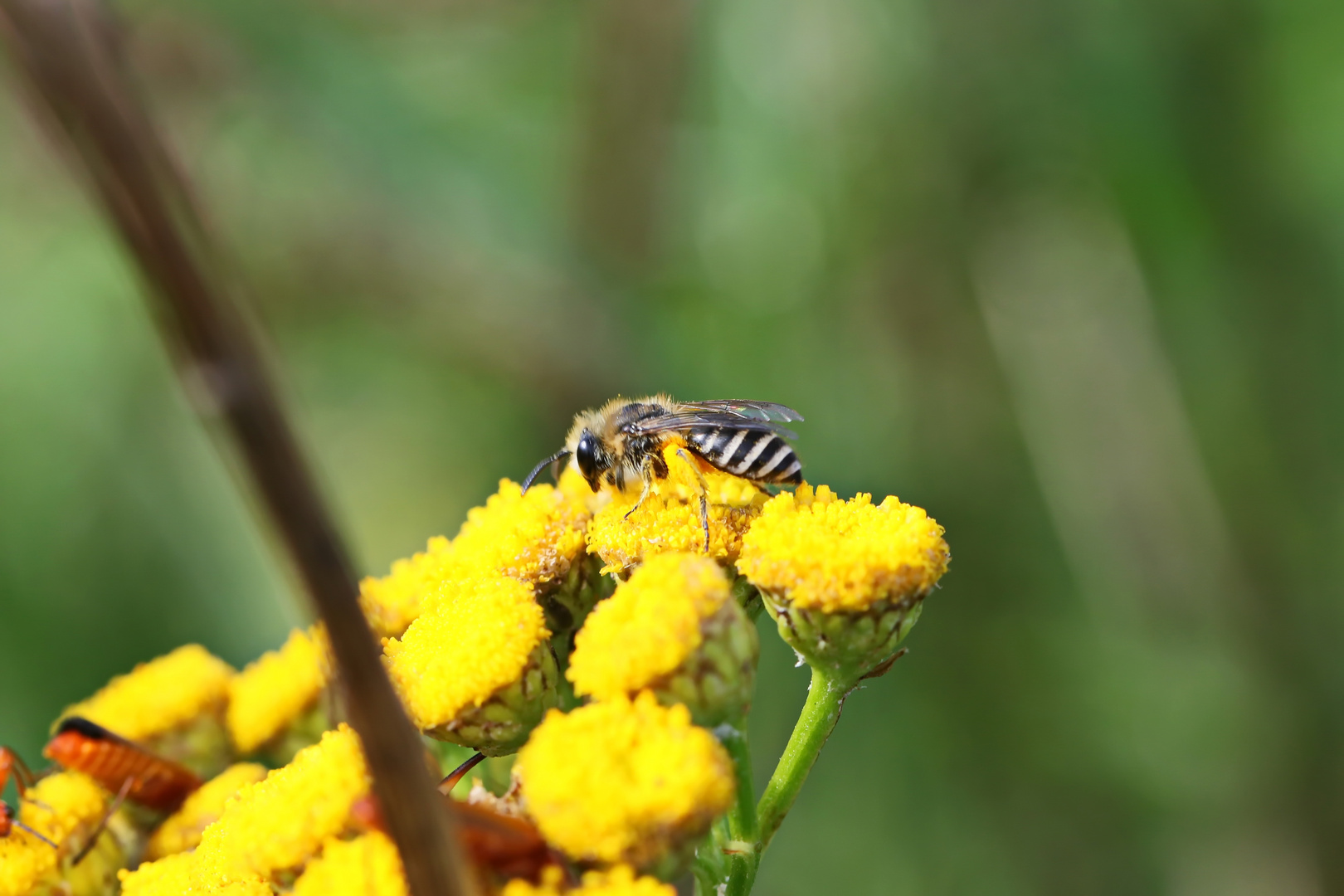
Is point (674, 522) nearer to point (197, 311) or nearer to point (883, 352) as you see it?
point (197, 311)

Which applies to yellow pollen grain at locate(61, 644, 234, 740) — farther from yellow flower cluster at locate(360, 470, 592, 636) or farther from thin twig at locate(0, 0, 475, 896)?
thin twig at locate(0, 0, 475, 896)

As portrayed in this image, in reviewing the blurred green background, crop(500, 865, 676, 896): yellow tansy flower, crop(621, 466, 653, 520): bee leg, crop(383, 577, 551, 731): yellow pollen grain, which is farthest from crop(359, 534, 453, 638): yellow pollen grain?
the blurred green background

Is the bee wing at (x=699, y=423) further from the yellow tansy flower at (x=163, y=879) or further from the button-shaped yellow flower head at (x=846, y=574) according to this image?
the yellow tansy flower at (x=163, y=879)

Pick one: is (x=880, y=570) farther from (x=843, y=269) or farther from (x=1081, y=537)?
(x=843, y=269)

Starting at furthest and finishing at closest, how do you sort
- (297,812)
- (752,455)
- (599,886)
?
(752,455)
(297,812)
(599,886)

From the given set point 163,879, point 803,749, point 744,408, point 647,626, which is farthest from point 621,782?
point 744,408

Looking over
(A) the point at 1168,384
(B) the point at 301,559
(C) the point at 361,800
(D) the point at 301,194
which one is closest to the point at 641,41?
(D) the point at 301,194
